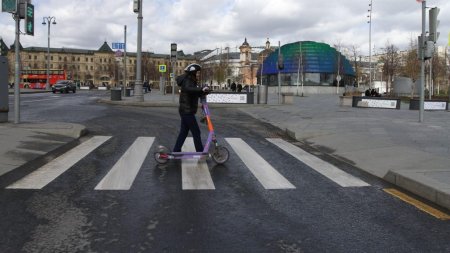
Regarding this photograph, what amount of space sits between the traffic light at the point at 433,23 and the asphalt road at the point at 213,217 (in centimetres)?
905

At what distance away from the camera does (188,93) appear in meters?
7.87

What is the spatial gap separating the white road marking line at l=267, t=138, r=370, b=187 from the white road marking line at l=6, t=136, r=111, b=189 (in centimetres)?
413

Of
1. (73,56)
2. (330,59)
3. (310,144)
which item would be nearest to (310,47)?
(330,59)

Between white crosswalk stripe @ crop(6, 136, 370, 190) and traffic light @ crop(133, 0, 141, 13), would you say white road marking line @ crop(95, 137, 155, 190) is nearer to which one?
white crosswalk stripe @ crop(6, 136, 370, 190)

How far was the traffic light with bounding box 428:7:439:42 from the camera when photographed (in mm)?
14492

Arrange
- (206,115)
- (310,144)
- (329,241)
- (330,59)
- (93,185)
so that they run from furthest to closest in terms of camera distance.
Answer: (330,59), (310,144), (206,115), (93,185), (329,241)

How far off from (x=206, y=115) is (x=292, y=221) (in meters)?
3.45

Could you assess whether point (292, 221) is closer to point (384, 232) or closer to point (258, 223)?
point (258, 223)

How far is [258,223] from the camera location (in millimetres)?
4711

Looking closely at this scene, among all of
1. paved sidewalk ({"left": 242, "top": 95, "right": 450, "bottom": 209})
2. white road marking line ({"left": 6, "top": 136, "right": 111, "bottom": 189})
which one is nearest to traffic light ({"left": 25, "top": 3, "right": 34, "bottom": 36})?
white road marking line ({"left": 6, "top": 136, "right": 111, "bottom": 189})

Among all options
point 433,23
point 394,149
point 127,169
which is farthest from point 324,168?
point 433,23

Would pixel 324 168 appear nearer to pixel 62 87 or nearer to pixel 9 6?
pixel 9 6

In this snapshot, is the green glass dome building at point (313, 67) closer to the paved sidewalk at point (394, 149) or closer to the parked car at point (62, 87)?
the parked car at point (62, 87)

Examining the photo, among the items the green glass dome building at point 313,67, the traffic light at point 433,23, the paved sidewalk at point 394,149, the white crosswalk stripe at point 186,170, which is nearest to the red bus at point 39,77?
the green glass dome building at point 313,67
